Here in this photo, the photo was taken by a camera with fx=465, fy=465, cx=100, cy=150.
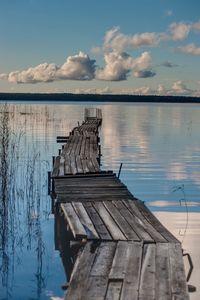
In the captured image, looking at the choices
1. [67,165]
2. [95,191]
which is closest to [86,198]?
[95,191]

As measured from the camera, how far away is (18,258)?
30.8ft

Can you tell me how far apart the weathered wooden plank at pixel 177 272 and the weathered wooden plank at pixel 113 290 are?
2.01 ft

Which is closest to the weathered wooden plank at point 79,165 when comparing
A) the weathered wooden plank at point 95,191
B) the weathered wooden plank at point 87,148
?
the weathered wooden plank at point 87,148

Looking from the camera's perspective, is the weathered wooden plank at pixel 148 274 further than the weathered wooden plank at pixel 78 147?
No

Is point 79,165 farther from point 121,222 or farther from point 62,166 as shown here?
point 121,222

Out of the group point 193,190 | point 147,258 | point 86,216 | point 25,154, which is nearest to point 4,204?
point 86,216

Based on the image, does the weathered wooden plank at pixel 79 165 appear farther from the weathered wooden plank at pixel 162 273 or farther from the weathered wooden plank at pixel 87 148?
the weathered wooden plank at pixel 162 273

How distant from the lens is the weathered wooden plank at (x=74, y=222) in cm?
731

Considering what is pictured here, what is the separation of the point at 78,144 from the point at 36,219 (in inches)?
345

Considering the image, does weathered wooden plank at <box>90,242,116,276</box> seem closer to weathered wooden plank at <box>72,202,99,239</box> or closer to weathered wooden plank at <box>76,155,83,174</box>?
weathered wooden plank at <box>72,202,99,239</box>

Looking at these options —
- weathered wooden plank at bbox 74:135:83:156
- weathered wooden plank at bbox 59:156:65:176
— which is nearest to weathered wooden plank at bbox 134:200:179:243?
weathered wooden plank at bbox 59:156:65:176

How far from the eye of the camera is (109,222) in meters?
8.10

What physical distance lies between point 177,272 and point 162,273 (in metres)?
0.21

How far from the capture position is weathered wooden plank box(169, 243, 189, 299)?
526 centimetres
